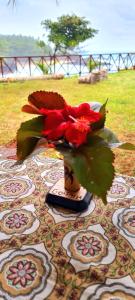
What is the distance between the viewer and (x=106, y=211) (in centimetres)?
91

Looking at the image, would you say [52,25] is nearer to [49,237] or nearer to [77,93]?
[77,93]

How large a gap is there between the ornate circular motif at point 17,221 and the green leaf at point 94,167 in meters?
0.32

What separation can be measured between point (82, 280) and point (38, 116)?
48 cm

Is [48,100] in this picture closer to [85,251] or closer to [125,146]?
[125,146]

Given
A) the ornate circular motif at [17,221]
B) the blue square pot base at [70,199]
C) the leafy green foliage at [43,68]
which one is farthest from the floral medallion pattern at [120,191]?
the leafy green foliage at [43,68]

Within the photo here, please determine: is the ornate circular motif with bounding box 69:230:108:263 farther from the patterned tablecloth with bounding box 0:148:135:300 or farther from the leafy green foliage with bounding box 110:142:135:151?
the leafy green foliage with bounding box 110:142:135:151

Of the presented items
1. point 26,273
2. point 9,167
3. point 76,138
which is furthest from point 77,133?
point 9,167

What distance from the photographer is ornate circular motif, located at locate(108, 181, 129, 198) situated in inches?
39.4

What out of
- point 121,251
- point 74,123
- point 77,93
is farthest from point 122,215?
point 77,93

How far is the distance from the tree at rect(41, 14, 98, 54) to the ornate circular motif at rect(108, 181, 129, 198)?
32.7ft

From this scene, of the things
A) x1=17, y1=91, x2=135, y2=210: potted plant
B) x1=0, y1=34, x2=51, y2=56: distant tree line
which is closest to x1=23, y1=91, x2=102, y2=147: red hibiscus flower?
x1=17, y1=91, x2=135, y2=210: potted plant

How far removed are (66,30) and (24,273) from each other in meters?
10.9

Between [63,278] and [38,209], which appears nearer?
[63,278]

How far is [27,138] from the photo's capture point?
2.45 feet
